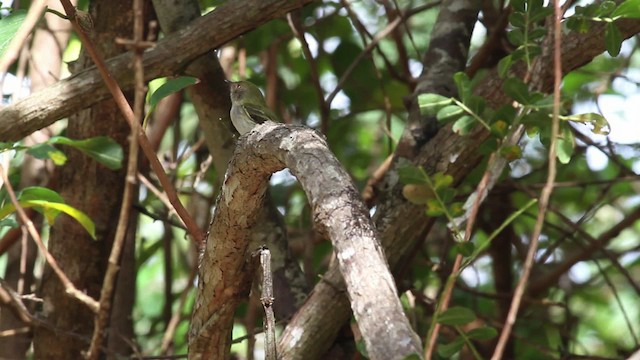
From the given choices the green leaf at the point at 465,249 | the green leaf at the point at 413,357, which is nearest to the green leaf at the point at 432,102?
the green leaf at the point at 465,249

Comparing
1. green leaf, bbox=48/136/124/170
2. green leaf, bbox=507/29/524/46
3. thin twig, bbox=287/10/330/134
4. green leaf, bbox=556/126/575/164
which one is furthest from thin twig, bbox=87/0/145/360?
thin twig, bbox=287/10/330/134

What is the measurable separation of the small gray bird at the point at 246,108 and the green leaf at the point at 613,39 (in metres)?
0.93

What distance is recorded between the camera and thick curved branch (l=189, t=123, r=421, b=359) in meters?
1.13

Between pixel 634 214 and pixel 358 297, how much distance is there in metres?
2.11

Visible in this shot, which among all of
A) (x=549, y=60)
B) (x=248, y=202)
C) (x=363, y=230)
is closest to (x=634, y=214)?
(x=549, y=60)

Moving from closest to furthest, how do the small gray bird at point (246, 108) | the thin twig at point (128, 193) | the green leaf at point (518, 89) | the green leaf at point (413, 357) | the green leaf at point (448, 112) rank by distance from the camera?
the green leaf at point (413, 357) < the thin twig at point (128, 193) < the green leaf at point (518, 89) < the green leaf at point (448, 112) < the small gray bird at point (246, 108)

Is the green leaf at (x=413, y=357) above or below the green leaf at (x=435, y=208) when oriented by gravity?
below

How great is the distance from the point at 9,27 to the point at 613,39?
1291 millimetres

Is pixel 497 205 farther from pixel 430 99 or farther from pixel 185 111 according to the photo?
pixel 185 111

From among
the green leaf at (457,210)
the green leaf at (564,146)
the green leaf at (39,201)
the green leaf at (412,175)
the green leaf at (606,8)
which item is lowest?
the green leaf at (457,210)

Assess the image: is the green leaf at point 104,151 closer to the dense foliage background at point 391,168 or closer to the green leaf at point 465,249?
the dense foliage background at point 391,168

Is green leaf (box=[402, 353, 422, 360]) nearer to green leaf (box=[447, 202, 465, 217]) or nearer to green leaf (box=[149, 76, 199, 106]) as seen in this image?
green leaf (box=[447, 202, 465, 217])

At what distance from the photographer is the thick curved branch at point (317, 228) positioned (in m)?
1.13

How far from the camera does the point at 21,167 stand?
9.78 ft
